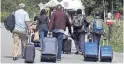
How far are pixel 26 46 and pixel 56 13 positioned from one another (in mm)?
1510

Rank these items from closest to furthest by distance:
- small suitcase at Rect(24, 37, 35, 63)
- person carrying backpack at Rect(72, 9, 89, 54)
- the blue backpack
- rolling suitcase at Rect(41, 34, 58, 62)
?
1. small suitcase at Rect(24, 37, 35, 63)
2. rolling suitcase at Rect(41, 34, 58, 62)
3. the blue backpack
4. person carrying backpack at Rect(72, 9, 89, 54)

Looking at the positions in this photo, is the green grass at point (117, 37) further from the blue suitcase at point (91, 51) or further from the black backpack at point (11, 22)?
the black backpack at point (11, 22)

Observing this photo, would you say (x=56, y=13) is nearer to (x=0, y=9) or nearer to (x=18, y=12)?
(x=18, y=12)

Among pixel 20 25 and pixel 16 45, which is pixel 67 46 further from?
pixel 20 25

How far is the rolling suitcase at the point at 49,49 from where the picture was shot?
48.7ft

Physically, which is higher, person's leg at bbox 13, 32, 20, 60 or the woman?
the woman

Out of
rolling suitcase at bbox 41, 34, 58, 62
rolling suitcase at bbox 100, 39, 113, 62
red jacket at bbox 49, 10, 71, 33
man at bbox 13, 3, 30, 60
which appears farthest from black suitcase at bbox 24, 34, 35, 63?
rolling suitcase at bbox 100, 39, 113, 62

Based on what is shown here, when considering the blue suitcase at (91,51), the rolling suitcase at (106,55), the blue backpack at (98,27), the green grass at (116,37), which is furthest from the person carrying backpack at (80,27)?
the green grass at (116,37)

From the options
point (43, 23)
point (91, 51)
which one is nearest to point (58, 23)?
point (91, 51)

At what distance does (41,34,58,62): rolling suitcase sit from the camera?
14.9 meters

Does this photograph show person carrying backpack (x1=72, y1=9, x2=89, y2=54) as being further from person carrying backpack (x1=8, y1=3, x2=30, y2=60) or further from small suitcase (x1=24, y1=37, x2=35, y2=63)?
small suitcase (x1=24, y1=37, x2=35, y2=63)

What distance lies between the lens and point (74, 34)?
58.2ft

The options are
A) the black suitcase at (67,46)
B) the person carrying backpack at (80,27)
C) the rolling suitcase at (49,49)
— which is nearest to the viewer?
the rolling suitcase at (49,49)

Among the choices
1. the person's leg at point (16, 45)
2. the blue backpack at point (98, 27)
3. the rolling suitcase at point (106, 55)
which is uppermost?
the blue backpack at point (98, 27)
